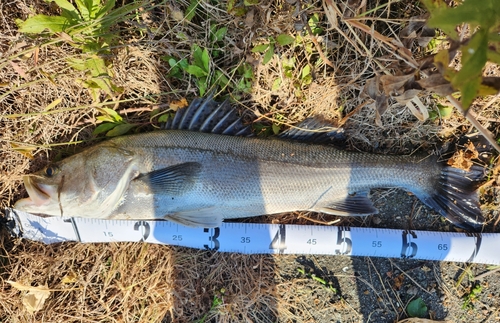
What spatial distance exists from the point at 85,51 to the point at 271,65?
173 centimetres

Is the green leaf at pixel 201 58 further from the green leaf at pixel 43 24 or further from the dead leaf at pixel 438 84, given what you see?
the dead leaf at pixel 438 84

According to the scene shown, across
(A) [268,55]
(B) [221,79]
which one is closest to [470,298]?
(A) [268,55]

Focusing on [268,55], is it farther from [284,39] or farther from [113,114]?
[113,114]

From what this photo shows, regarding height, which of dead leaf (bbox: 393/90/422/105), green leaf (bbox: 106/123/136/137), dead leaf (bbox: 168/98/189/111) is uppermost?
dead leaf (bbox: 393/90/422/105)

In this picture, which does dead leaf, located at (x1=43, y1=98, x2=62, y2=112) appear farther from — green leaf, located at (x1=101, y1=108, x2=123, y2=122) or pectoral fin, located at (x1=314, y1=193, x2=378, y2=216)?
pectoral fin, located at (x1=314, y1=193, x2=378, y2=216)

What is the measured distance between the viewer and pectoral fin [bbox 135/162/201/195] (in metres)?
3.12

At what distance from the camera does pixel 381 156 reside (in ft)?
11.2

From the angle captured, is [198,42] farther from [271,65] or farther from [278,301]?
[278,301]

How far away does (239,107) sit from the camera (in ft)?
11.8

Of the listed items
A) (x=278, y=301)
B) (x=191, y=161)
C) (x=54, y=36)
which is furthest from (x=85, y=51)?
(x=278, y=301)

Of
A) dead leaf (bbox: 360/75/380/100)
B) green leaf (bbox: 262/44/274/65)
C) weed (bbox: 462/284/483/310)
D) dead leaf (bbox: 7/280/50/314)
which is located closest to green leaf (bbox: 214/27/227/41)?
green leaf (bbox: 262/44/274/65)

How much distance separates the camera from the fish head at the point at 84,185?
310cm

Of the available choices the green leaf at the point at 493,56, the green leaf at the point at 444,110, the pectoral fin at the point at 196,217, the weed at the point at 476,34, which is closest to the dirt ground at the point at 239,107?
the green leaf at the point at 444,110

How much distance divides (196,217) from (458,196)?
2.55 meters
